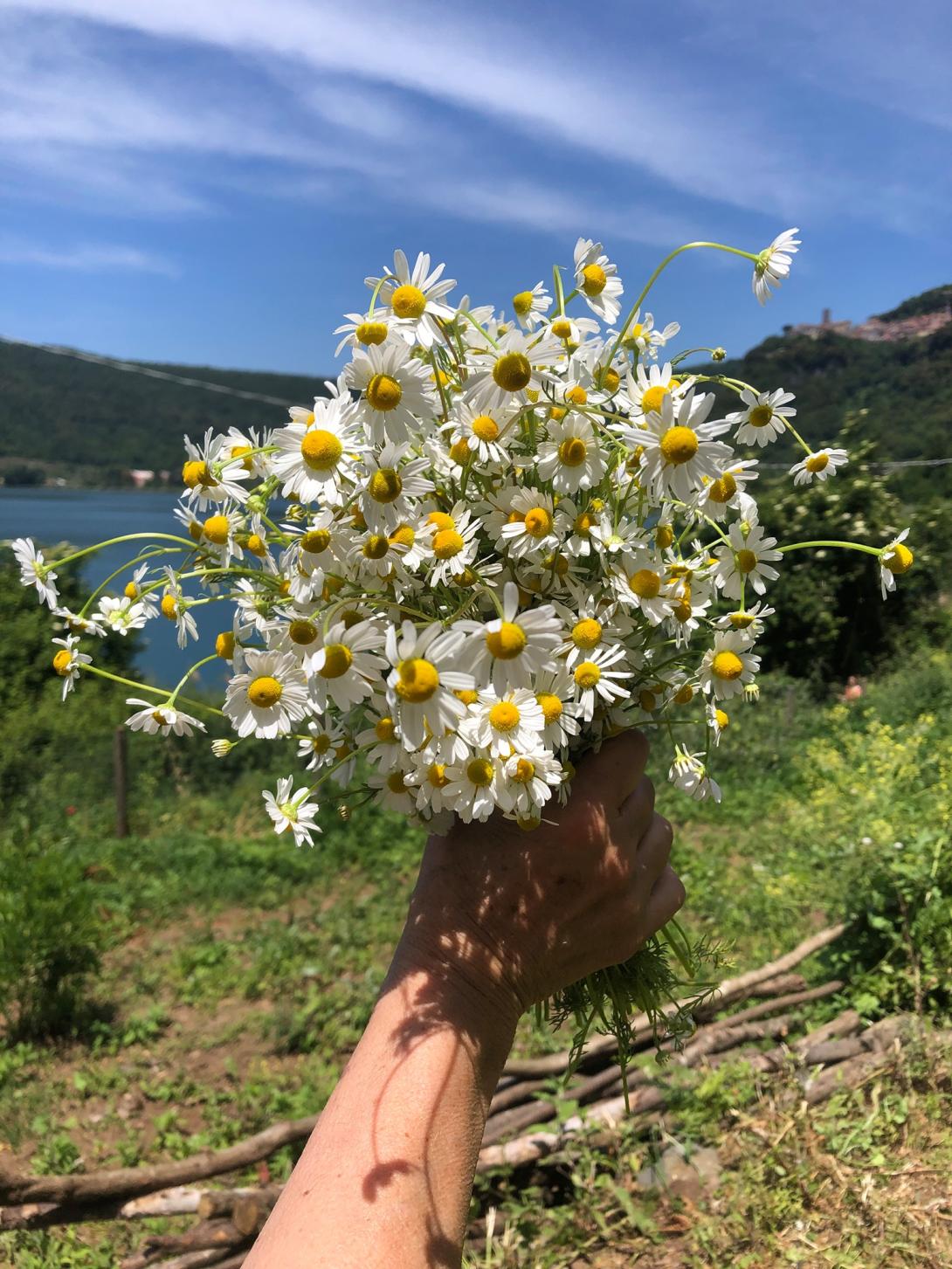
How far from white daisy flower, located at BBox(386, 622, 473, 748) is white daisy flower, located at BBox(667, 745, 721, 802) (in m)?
0.46

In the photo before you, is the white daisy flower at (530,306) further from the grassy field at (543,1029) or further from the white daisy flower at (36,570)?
the grassy field at (543,1029)

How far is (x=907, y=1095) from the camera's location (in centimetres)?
240

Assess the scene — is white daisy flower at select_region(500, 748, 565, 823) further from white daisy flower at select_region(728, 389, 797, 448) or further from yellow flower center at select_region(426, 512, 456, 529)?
white daisy flower at select_region(728, 389, 797, 448)

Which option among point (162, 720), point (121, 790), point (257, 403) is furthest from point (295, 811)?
point (257, 403)

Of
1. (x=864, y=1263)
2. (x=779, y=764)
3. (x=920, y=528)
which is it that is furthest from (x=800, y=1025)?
(x=920, y=528)

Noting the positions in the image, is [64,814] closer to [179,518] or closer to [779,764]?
[779,764]

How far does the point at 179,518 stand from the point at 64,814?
7573 millimetres

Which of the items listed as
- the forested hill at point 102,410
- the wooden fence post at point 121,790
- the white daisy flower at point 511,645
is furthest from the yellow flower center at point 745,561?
the forested hill at point 102,410

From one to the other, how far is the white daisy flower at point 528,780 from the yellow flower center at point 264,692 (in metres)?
0.29

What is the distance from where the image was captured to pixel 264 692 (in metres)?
0.96

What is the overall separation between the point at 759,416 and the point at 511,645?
1.58 ft

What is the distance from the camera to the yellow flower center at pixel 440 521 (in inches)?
36.4

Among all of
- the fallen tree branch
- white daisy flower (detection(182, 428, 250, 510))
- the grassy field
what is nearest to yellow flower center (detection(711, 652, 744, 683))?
white daisy flower (detection(182, 428, 250, 510))

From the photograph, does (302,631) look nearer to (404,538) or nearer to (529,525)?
(404,538)
